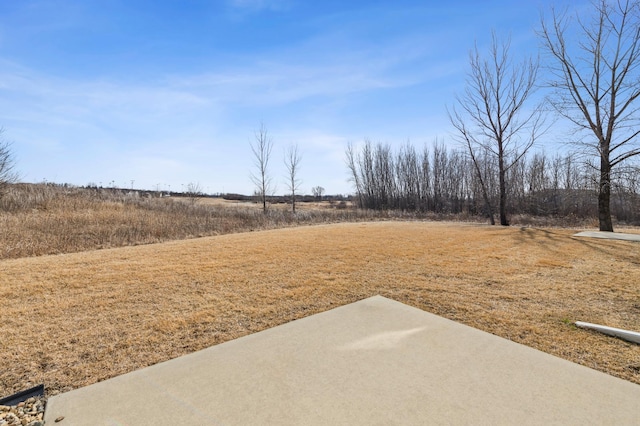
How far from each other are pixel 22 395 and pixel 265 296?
2208 mm

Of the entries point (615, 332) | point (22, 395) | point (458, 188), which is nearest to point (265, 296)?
point (22, 395)

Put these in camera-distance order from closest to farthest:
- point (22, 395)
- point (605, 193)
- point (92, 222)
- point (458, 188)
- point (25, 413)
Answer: point (25, 413) → point (22, 395) → point (605, 193) → point (92, 222) → point (458, 188)

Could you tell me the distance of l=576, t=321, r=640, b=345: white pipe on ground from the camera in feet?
8.09

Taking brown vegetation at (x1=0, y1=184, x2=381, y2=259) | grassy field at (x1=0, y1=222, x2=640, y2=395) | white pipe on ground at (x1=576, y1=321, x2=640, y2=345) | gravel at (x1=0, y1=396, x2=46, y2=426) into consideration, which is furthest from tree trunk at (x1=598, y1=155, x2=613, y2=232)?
gravel at (x1=0, y1=396, x2=46, y2=426)

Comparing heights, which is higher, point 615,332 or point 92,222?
point 92,222

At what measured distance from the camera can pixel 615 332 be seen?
258 cm

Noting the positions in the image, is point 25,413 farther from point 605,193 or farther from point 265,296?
point 605,193

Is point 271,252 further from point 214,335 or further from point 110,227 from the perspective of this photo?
point 110,227

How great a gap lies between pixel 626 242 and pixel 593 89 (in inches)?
206

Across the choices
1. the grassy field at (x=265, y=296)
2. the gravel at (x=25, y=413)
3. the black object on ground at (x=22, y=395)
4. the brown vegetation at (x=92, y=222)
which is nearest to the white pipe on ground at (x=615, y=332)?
the grassy field at (x=265, y=296)

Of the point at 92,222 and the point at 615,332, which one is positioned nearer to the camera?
the point at 615,332

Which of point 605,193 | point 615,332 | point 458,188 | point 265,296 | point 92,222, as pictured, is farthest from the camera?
point 458,188

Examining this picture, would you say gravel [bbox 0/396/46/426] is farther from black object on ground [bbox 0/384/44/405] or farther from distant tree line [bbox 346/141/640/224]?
distant tree line [bbox 346/141/640/224]

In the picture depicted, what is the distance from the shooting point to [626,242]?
673 cm
